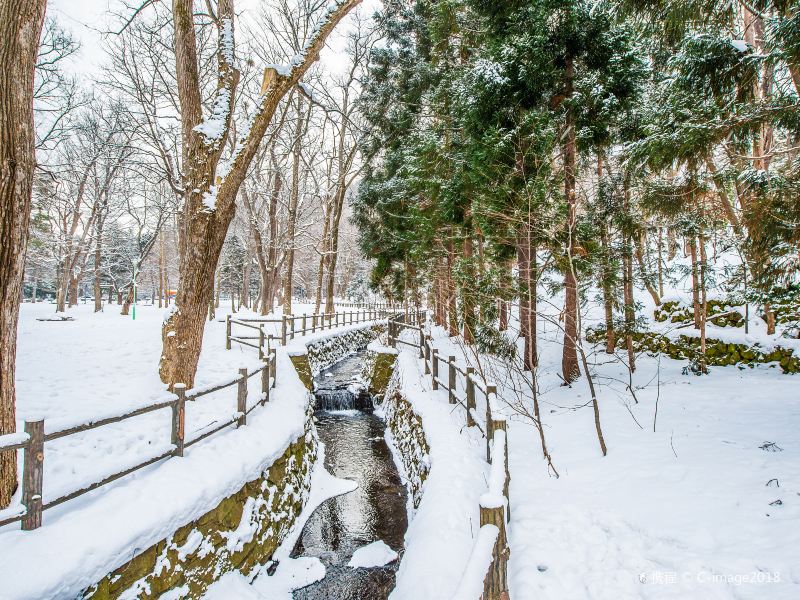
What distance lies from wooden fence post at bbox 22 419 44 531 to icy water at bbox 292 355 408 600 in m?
2.99

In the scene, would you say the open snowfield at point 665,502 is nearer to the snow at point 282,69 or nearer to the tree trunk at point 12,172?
the tree trunk at point 12,172

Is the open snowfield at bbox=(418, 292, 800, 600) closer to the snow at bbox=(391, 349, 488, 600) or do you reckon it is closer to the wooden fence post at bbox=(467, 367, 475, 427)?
the snow at bbox=(391, 349, 488, 600)

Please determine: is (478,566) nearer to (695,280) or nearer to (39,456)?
(39,456)

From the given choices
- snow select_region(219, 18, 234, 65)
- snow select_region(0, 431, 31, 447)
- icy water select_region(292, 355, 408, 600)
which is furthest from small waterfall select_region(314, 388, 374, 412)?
snow select_region(0, 431, 31, 447)

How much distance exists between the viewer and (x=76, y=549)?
3.04 metres

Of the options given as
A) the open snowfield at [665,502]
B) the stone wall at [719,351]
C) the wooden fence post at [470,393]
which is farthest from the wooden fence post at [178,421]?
the stone wall at [719,351]

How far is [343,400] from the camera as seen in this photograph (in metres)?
12.9

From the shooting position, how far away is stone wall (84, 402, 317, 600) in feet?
11.0

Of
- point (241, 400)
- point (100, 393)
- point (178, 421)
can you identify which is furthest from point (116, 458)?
point (100, 393)

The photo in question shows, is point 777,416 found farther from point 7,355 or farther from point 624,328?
point 7,355

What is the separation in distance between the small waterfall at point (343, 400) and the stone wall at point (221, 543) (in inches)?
228

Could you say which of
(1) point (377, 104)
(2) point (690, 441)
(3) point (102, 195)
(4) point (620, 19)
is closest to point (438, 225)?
(1) point (377, 104)

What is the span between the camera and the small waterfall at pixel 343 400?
12.7m

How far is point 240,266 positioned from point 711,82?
137 ft
